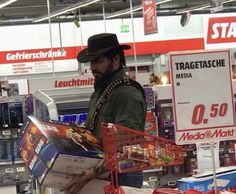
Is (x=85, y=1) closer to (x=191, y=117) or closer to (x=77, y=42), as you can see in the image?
(x=77, y=42)

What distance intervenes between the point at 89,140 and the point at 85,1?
40.4 feet

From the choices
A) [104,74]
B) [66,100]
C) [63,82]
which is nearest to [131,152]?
[104,74]

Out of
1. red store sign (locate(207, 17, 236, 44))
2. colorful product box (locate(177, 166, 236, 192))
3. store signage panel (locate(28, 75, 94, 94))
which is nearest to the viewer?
colorful product box (locate(177, 166, 236, 192))

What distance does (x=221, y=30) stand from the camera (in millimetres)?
20422

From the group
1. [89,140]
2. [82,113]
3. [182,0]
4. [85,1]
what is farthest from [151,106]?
[182,0]

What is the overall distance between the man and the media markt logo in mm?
236

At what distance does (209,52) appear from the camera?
9.48 feet

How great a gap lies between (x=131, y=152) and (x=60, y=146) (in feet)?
0.99

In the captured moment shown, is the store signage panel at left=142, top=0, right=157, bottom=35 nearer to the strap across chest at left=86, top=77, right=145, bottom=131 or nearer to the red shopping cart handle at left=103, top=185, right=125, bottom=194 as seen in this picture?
the strap across chest at left=86, top=77, right=145, bottom=131

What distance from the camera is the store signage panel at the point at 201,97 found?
282cm

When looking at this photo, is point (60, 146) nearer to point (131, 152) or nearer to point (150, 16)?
point (131, 152)

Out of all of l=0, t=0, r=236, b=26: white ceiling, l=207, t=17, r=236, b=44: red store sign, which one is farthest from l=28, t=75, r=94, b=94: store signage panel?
l=207, t=17, r=236, b=44: red store sign

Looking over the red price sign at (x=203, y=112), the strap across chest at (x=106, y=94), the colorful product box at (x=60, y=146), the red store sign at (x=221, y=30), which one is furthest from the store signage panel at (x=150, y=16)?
the colorful product box at (x=60, y=146)

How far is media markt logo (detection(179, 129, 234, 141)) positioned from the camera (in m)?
2.82
